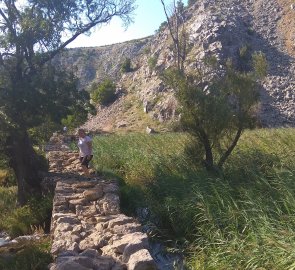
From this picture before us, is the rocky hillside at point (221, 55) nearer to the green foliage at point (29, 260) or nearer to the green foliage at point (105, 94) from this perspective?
the green foliage at point (105, 94)

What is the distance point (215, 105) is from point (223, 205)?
4.77 metres

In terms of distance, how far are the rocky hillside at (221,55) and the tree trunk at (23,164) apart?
86.1 feet

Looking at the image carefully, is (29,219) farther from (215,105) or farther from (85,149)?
(215,105)

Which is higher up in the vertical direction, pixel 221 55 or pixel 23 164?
pixel 221 55

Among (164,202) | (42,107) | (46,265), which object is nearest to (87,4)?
(42,107)

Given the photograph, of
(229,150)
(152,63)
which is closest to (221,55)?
(152,63)

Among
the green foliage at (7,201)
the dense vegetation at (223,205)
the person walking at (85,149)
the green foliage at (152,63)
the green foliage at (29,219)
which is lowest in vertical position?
the green foliage at (7,201)

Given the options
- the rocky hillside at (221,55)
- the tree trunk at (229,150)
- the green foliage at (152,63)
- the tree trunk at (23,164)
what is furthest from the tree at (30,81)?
the green foliage at (152,63)

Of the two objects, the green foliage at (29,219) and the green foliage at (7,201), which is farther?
the green foliage at (7,201)

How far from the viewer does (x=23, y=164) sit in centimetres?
1205

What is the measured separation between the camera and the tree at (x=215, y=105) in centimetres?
1170

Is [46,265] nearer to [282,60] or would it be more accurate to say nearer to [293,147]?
[293,147]

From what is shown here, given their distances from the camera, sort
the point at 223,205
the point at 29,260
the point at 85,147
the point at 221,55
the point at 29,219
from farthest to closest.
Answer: the point at 221,55 < the point at 85,147 < the point at 29,219 < the point at 223,205 < the point at 29,260

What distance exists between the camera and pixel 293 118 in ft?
127
